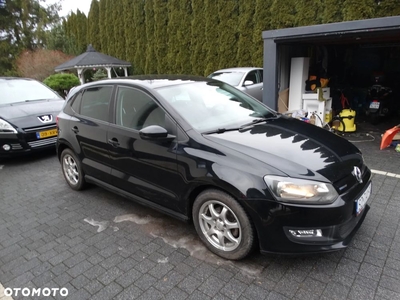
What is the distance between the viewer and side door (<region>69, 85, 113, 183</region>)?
11.5 feet

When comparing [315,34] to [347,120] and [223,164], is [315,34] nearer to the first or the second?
[347,120]

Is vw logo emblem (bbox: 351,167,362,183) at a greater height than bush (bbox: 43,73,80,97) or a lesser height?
lesser

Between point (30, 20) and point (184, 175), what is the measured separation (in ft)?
91.5

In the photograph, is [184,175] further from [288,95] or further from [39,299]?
[288,95]

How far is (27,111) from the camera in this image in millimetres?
5863

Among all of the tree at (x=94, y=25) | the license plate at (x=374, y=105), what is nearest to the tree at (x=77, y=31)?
the tree at (x=94, y=25)

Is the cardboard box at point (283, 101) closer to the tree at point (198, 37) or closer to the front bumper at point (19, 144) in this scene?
the front bumper at point (19, 144)

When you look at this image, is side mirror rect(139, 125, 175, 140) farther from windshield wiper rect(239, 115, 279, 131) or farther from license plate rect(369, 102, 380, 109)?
license plate rect(369, 102, 380, 109)

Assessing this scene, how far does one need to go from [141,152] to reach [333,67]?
8.19m

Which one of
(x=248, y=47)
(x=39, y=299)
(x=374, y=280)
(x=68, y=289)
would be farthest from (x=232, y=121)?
(x=248, y=47)

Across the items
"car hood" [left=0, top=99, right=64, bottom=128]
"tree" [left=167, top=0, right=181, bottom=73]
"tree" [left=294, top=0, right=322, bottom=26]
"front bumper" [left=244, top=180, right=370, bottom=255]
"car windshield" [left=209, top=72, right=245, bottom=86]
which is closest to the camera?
"front bumper" [left=244, top=180, right=370, bottom=255]

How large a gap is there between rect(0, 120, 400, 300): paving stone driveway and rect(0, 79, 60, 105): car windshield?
3.45 m

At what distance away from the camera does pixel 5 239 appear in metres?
3.16

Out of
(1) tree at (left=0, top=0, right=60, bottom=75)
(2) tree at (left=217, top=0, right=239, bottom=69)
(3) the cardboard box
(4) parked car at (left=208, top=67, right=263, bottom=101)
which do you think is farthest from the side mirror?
(1) tree at (left=0, top=0, right=60, bottom=75)
